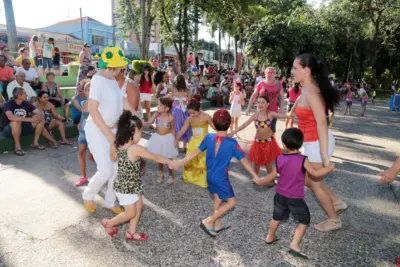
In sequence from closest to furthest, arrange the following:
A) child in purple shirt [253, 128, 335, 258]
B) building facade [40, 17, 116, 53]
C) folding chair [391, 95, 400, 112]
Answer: child in purple shirt [253, 128, 335, 258], folding chair [391, 95, 400, 112], building facade [40, 17, 116, 53]

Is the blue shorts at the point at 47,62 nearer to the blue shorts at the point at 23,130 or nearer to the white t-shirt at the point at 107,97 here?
the blue shorts at the point at 23,130

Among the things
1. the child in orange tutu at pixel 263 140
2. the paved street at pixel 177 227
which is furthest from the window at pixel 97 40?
the child in orange tutu at pixel 263 140

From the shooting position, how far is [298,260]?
3066mm

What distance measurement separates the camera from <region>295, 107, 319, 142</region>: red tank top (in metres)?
3.38

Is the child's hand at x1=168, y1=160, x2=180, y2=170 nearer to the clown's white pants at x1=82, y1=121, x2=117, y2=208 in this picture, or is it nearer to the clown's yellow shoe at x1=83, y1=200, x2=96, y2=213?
→ the clown's white pants at x1=82, y1=121, x2=117, y2=208

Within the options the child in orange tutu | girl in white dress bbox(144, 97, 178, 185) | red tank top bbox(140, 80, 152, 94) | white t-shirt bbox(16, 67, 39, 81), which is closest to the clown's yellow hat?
girl in white dress bbox(144, 97, 178, 185)

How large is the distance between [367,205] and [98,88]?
13.3ft

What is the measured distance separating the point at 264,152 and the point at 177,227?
2.01 m

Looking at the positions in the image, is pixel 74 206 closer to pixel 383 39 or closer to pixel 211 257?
pixel 211 257

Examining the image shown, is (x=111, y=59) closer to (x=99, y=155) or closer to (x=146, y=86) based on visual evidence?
(x=99, y=155)

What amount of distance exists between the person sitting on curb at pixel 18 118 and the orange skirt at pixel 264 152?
4.55 meters

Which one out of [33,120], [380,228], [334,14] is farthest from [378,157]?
[334,14]

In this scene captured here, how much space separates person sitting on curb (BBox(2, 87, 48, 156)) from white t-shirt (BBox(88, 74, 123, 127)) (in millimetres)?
3648

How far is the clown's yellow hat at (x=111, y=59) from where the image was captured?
3385mm
